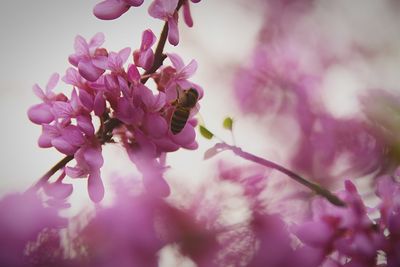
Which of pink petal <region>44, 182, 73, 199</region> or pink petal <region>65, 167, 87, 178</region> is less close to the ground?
pink petal <region>65, 167, 87, 178</region>

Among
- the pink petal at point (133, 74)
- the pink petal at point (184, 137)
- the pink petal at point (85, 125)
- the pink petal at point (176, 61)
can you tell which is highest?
the pink petal at point (133, 74)

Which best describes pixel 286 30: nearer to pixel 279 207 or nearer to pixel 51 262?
pixel 279 207

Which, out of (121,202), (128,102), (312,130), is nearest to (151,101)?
(128,102)

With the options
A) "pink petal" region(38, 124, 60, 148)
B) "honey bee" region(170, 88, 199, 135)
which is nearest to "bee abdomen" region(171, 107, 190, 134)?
"honey bee" region(170, 88, 199, 135)

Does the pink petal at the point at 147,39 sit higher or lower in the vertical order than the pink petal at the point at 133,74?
higher

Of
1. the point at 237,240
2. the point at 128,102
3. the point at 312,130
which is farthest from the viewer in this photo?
the point at 312,130

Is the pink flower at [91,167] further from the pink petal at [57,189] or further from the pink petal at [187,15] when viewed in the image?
the pink petal at [187,15]

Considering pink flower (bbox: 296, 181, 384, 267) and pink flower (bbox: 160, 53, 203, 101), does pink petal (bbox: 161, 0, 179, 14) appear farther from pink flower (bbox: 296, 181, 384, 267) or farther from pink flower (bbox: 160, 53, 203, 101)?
pink flower (bbox: 296, 181, 384, 267)

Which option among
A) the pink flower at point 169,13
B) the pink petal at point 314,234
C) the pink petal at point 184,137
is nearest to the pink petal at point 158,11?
the pink flower at point 169,13
